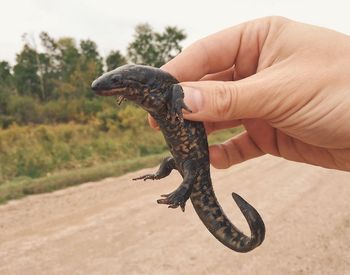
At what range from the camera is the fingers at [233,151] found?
450 cm

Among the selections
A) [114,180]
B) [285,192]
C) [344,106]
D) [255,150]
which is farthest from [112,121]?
[344,106]

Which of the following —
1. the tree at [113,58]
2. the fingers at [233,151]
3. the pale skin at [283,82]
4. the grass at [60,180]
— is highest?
the pale skin at [283,82]

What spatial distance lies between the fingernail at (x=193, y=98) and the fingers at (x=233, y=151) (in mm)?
1509

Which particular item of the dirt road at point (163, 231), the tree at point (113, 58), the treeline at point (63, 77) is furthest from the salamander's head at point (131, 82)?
the tree at point (113, 58)

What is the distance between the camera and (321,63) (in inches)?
124

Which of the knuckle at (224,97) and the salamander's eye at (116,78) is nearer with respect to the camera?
the salamander's eye at (116,78)

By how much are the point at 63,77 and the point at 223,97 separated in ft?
102

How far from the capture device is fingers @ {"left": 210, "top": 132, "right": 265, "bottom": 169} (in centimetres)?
450

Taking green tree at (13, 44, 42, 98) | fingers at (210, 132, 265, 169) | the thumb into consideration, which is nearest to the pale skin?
the thumb

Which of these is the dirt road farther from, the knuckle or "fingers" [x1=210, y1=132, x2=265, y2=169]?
the knuckle

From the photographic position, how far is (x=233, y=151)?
14.9 ft

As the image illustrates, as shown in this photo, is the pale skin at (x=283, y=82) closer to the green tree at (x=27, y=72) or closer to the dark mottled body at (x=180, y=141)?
the dark mottled body at (x=180, y=141)

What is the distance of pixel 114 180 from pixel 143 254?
16.1ft

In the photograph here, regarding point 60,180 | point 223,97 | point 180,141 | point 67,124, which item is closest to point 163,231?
point 60,180
